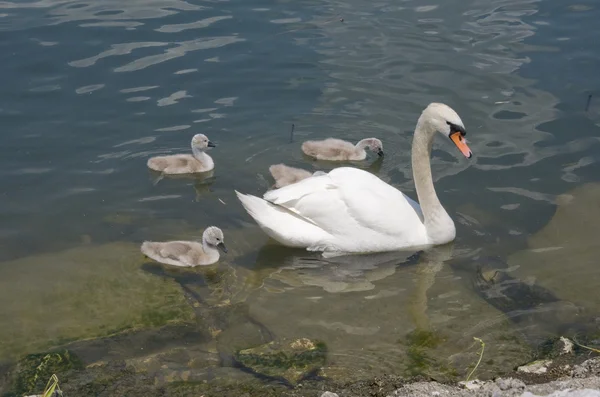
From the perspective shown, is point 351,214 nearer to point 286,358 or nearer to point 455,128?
point 455,128

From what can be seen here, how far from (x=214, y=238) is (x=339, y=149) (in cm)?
294

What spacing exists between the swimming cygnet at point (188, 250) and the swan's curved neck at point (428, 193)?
84.2 inches

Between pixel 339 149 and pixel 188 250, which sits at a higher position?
pixel 339 149

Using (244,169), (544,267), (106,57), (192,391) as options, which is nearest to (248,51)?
(106,57)

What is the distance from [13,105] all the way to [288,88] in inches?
150

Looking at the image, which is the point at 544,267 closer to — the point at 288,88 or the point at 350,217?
the point at 350,217

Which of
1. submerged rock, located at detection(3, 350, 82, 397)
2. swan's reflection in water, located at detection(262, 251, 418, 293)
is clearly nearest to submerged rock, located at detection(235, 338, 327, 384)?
swan's reflection in water, located at detection(262, 251, 418, 293)

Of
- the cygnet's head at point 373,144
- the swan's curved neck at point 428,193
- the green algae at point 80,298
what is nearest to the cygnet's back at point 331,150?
the cygnet's head at point 373,144

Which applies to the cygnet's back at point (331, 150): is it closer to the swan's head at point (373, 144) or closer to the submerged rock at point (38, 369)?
the swan's head at point (373, 144)

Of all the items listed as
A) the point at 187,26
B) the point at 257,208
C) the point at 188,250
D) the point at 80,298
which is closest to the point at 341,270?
the point at 257,208

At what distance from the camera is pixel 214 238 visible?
344 inches

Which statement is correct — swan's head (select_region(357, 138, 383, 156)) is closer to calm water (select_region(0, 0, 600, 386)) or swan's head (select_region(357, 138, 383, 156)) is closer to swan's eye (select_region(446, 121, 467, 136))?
calm water (select_region(0, 0, 600, 386))

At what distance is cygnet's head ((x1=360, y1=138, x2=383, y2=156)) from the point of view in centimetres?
1115

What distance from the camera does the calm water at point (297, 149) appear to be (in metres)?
7.95
